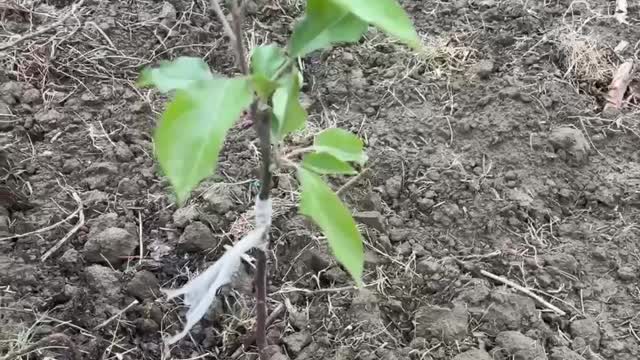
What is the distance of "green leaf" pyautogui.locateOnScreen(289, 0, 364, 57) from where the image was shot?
1.00 meters

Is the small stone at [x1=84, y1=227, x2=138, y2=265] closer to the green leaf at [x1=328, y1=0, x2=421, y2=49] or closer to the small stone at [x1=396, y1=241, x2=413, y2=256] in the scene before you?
the small stone at [x1=396, y1=241, x2=413, y2=256]

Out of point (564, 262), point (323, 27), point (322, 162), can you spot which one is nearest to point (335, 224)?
point (322, 162)

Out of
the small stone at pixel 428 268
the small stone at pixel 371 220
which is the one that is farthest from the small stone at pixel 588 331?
A: the small stone at pixel 371 220

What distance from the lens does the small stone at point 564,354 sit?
1.57m

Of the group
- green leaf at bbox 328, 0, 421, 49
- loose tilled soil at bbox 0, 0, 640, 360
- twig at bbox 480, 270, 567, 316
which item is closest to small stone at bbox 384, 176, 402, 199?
loose tilled soil at bbox 0, 0, 640, 360

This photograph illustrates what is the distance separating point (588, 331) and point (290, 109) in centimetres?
93

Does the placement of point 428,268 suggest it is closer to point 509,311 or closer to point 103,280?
point 509,311

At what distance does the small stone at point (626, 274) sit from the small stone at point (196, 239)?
883mm

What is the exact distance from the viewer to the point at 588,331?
5.37ft

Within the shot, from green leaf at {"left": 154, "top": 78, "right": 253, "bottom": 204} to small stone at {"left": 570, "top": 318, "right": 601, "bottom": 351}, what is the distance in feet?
3.50

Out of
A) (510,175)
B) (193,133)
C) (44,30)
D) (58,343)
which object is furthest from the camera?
(44,30)

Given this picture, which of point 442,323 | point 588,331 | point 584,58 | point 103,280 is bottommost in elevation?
point 588,331

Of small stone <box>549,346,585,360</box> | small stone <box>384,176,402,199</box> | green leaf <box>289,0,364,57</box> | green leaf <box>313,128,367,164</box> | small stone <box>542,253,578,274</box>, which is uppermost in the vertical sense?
green leaf <box>289,0,364,57</box>

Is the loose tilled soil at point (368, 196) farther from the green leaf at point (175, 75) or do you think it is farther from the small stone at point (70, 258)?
the green leaf at point (175, 75)
